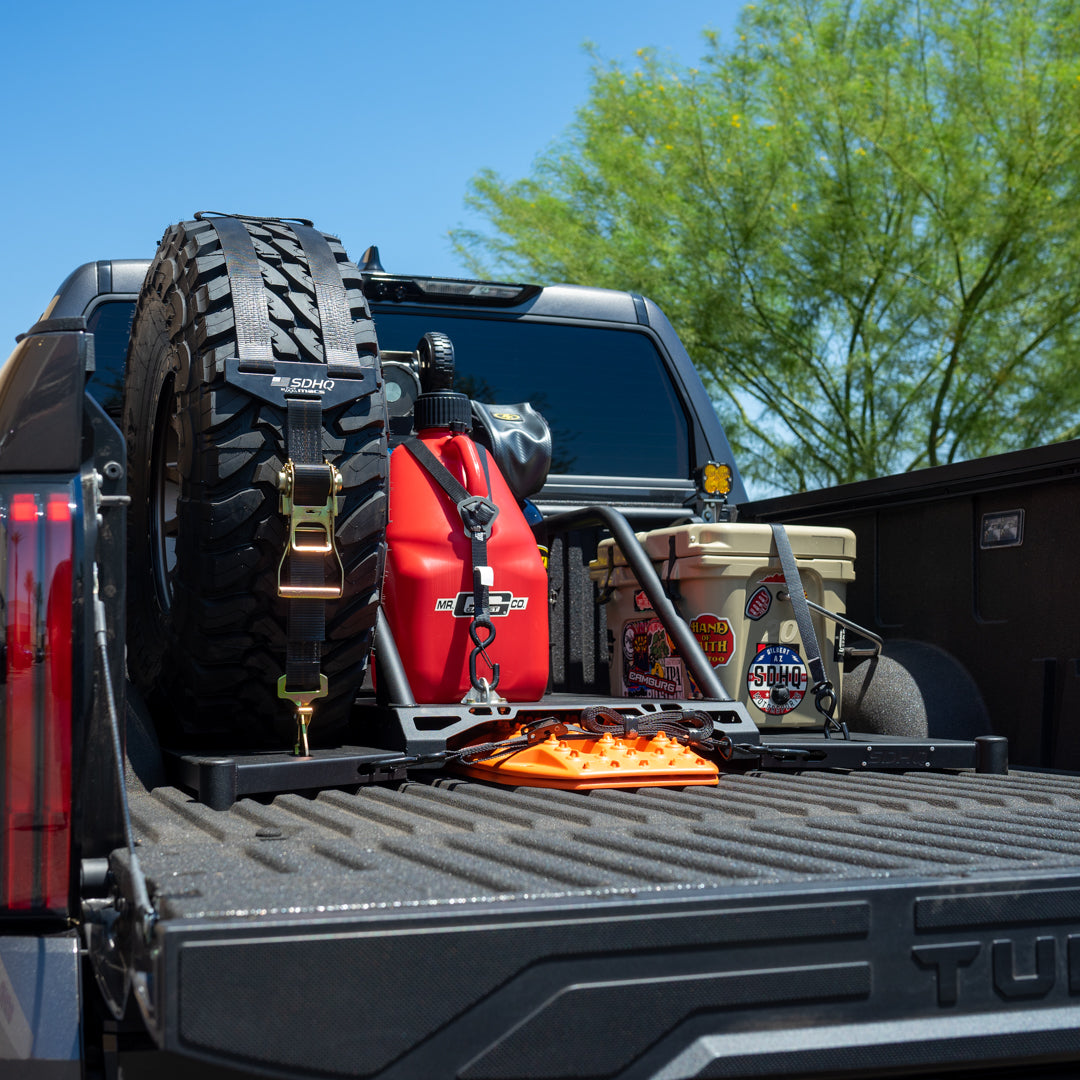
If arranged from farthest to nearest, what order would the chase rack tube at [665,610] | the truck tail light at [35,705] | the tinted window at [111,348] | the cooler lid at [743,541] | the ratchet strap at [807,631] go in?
the tinted window at [111,348]
the cooler lid at [743,541]
the ratchet strap at [807,631]
the chase rack tube at [665,610]
the truck tail light at [35,705]

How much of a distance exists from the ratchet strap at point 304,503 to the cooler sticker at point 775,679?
145 centimetres

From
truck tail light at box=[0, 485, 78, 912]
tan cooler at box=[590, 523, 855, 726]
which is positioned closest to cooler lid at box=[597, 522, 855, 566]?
tan cooler at box=[590, 523, 855, 726]

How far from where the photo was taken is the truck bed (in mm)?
1243

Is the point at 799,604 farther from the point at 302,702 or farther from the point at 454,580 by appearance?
the point at 302,702

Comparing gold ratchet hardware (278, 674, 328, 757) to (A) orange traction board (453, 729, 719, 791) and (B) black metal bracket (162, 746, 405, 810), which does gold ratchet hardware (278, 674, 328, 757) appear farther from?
(A) orange traction board (453, 729, 719, 791)

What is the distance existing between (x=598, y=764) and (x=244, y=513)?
2.61ft

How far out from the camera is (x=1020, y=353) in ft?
67.1

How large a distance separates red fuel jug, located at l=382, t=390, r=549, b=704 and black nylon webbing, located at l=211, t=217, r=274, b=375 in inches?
23.2

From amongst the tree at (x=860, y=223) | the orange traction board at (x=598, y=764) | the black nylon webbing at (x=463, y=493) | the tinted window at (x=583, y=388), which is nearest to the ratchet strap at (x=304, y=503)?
the orange traction board at (x=598, y=764)

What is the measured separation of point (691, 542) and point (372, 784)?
1.32 metres

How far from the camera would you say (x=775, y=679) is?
354 centimetres

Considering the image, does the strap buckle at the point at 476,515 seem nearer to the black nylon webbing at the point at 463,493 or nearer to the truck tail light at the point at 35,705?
the black nylon webbing at the point at 463,493

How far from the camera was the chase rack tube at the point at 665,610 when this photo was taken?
9.59 ft

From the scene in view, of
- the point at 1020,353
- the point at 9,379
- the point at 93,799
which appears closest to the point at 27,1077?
the point at 93,799
